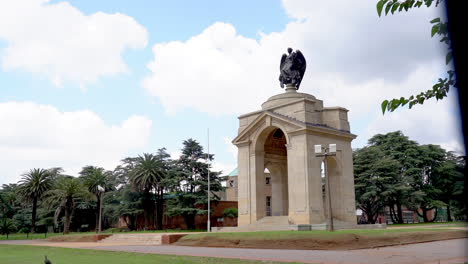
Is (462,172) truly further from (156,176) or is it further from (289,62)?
(156,176)

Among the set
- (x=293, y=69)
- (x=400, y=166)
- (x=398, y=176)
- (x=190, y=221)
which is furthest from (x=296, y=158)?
(x=400, y=166)

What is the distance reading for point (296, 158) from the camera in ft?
108

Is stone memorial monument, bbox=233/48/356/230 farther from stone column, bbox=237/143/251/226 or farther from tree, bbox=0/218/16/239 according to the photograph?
tree, bbox=0/218/16/239

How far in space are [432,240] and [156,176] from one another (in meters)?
37.5

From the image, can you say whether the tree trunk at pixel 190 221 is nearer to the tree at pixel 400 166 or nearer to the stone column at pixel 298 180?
the stone column at pixel 298 180

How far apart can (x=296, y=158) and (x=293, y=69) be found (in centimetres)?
967

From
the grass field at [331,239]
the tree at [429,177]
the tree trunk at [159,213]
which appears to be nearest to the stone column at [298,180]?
the grass field at [331,239]

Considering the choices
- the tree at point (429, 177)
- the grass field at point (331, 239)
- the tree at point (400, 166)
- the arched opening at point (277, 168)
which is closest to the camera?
the grass field at point (331, 239)

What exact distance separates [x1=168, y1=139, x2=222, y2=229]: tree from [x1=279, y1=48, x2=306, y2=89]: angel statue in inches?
594

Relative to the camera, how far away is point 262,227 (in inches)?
1314

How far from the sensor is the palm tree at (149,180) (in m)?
53.1

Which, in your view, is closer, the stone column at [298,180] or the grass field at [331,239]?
the grass field at [331,239]

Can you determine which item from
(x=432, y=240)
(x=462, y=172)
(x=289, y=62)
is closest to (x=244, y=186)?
(x=289, y=62)

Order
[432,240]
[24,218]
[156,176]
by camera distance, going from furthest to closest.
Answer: [24,218] < [156,176] < [432,240]
